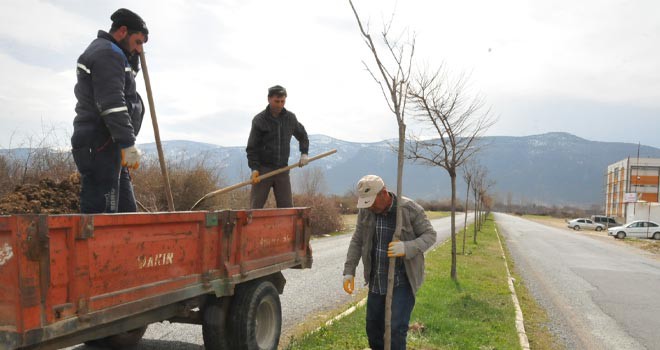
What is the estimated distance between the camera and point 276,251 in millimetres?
5168

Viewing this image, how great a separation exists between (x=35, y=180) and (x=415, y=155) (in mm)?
8841

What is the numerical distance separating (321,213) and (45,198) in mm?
18376

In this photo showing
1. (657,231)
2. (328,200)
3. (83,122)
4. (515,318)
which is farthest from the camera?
(657,231)

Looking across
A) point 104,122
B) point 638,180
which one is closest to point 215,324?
point 104,122

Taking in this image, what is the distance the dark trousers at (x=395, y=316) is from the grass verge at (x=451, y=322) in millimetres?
1240

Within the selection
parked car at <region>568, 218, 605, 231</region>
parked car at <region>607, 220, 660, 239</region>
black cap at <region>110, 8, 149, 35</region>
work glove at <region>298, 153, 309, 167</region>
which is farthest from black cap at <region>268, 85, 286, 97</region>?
parked car at <region>568, 218, 605, 231</region>

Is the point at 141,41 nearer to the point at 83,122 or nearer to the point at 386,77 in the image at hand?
the point at 83,122

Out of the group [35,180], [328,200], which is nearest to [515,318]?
[35,180]

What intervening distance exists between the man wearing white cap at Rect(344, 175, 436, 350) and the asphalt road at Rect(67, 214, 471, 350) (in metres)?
2.30

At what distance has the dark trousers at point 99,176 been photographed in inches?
158

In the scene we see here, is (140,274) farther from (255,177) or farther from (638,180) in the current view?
(638,180)

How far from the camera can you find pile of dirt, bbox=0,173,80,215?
962 centimetres

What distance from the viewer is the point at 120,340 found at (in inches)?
204

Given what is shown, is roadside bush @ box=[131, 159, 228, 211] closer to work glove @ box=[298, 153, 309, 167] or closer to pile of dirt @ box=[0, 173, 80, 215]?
pile of dirt @ box=[0, 173, 80, 215]
